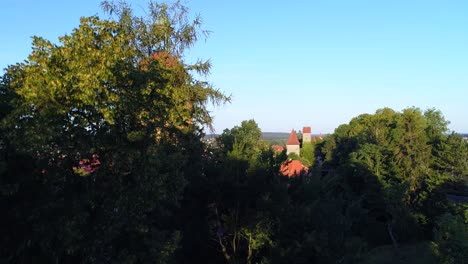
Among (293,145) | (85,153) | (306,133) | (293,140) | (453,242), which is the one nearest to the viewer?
(85,153)

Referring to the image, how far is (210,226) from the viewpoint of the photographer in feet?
53.4

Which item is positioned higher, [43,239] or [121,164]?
[121,164]

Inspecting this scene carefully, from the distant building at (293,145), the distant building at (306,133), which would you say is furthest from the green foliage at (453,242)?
the distant building at (306,133)

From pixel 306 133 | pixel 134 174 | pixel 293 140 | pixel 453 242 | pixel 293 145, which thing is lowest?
pixel 453 242

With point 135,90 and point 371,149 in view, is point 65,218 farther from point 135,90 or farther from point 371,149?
point 371,149

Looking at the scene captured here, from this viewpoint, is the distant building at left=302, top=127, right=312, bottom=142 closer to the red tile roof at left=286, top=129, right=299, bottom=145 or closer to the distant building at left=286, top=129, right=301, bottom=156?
the red tile roof at left=286, top=129, right=299, bottom=145

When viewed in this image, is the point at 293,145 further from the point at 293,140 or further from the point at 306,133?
the point at 306,133

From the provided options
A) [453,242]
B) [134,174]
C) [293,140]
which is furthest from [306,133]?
[134,174]

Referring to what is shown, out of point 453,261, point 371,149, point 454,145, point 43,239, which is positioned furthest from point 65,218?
point 454,145

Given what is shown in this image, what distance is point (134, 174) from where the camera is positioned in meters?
8.95

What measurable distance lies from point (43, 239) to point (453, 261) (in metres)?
17.8

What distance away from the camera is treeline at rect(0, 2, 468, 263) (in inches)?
317

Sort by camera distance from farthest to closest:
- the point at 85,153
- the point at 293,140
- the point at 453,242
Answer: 1. the point at 293,140
2. the point at 453,242
3. the point at 85,153

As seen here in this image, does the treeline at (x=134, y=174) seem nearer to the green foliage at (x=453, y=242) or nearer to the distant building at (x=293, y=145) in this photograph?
the green foliage at (x=453, y=242)
